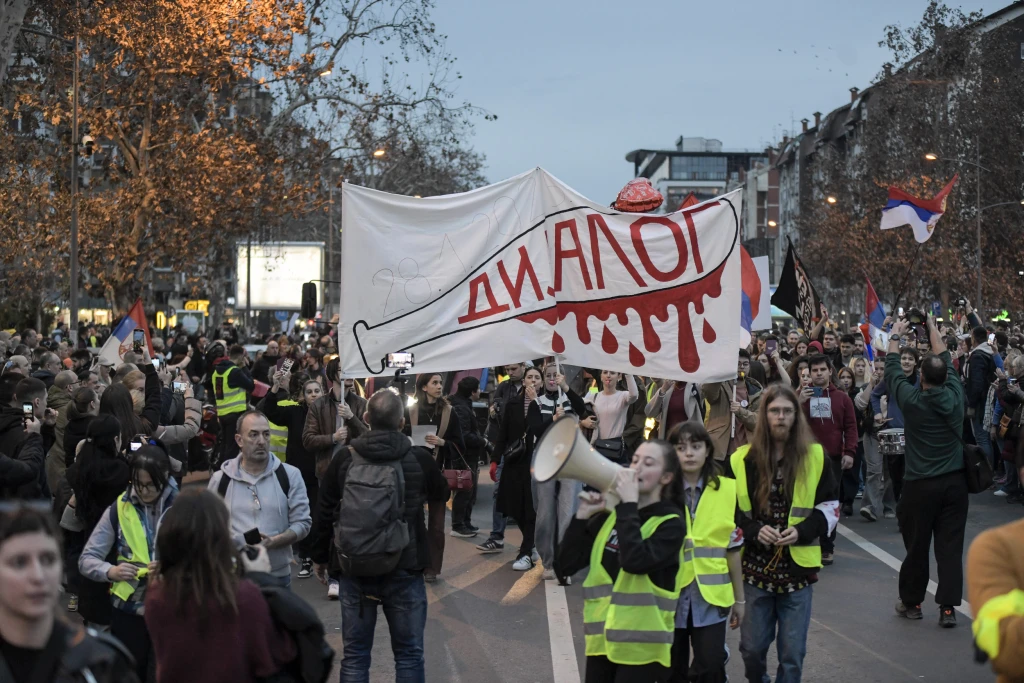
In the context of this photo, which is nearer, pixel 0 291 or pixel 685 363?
pixel 685 363

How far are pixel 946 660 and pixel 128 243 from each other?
74.6 ft

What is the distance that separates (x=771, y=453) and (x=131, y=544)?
10.0 feet

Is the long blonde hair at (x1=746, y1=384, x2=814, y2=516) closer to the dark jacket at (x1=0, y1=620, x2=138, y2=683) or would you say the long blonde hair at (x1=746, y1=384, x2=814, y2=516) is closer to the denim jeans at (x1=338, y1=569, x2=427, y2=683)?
the denim jeans at (x1=338, y1=569, x2=427, y2=683)

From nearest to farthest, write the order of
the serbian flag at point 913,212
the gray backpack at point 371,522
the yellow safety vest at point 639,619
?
1. the yellow safety vest at point 639,619
2. the gray backpack at point 371,522
3. the serbian flag at point 913,212

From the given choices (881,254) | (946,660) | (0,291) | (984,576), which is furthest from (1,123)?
(881,254)

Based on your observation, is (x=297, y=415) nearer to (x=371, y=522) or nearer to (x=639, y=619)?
(x=371, y=522)

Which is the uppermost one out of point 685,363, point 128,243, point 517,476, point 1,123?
point 1,123

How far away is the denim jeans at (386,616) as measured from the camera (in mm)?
6012

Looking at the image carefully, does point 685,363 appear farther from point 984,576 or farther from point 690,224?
point 984,576

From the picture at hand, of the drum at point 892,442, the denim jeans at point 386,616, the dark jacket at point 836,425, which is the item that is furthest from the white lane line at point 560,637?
the drum at point 892,442

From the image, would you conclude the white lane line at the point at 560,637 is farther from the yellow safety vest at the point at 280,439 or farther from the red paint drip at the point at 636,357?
the yellow safety vest at the point at 280,439

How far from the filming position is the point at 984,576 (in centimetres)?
345

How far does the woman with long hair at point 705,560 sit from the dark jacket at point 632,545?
1.94 ft

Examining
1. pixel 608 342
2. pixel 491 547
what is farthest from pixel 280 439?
pixel 608 342
